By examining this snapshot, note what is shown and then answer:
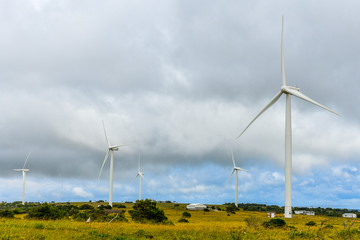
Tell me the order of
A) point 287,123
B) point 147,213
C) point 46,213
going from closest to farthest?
point 46,213 < point 147,213 < point 287,123

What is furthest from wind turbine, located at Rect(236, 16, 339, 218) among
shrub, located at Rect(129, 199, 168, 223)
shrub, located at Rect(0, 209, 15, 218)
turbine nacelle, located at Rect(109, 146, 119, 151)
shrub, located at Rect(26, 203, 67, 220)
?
turbine nacelle, located at Rect(109, 146, 119, 151)

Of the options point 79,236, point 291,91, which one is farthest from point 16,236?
point 291,91

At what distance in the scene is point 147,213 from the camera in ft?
185

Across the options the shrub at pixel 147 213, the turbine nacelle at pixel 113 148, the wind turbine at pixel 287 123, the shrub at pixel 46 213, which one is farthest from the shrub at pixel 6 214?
the turbine nacelle at pixel 113 148

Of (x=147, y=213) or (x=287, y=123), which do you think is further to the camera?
(x=287, y=123)

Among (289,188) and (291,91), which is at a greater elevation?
(291,91)

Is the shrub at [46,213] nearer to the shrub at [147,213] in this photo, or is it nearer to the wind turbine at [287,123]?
the shrub at [147,213]

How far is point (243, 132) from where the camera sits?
76.6 m

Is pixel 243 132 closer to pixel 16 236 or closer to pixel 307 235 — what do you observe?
pixel 307 235

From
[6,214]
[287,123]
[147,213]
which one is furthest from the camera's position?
[287,123]

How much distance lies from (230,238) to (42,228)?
773 inches

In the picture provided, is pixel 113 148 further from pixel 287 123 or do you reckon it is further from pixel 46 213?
pixel 46 213

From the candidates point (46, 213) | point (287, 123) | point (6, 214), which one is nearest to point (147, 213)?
point (46, 213)

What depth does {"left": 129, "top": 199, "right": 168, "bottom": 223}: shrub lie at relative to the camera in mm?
55625
